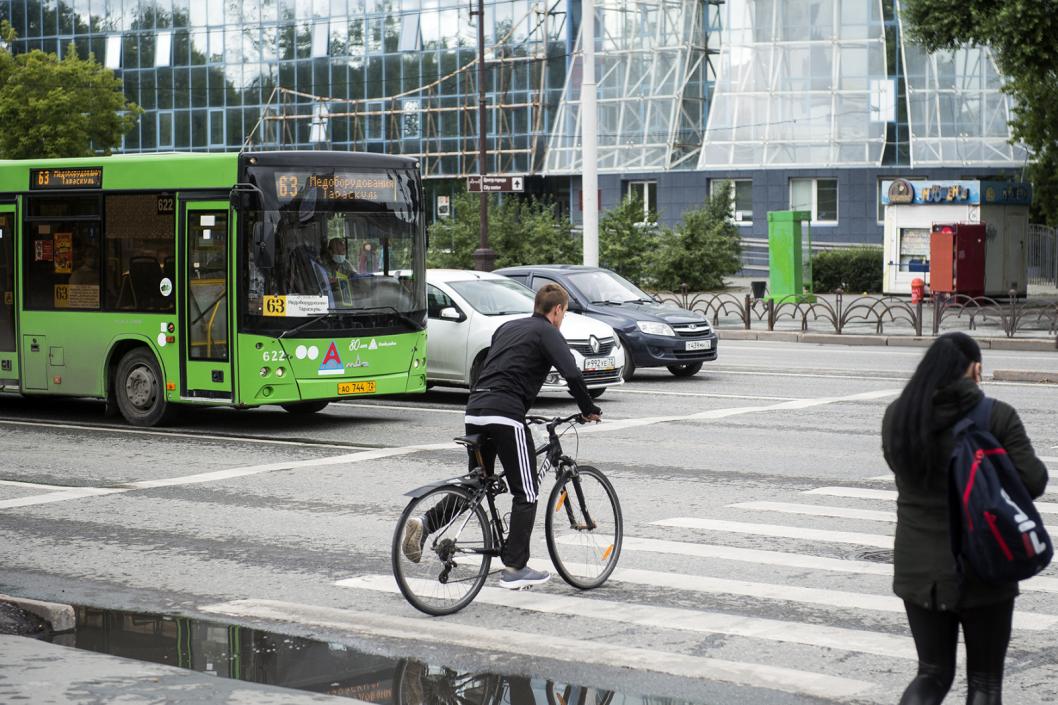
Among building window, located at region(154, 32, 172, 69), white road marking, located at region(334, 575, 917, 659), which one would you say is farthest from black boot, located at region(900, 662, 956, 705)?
building window, located at region(154, 32, 172, 69)

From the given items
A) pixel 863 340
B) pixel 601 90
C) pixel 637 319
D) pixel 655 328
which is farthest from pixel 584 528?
pixel 601 90

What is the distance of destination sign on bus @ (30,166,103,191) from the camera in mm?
15984

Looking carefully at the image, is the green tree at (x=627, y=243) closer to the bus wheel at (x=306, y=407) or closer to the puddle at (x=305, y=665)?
the bus wheel at (x=306, y=407)

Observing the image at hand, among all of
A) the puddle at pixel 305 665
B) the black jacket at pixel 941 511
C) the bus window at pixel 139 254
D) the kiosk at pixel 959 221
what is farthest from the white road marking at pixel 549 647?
the kiosk at pixel 959 221

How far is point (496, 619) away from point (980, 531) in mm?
3417

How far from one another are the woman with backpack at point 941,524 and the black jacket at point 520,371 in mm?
3000

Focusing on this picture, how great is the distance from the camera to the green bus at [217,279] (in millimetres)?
14836

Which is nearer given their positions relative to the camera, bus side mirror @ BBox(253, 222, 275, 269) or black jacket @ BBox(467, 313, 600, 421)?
black jacket @ BBox(467, 313, 600, 421)

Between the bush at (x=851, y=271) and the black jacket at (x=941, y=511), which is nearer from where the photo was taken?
the black jacket at (x=941, y=511)

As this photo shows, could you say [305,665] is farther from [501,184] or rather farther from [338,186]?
[501,184]

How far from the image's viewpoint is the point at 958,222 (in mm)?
36406

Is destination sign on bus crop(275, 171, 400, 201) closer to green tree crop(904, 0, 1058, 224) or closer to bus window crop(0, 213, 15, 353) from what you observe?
bus window crop(0, 213, 15, 353)

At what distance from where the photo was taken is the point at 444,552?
24.7 ft

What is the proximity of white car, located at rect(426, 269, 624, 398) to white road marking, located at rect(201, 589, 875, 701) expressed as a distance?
9.80 meters
